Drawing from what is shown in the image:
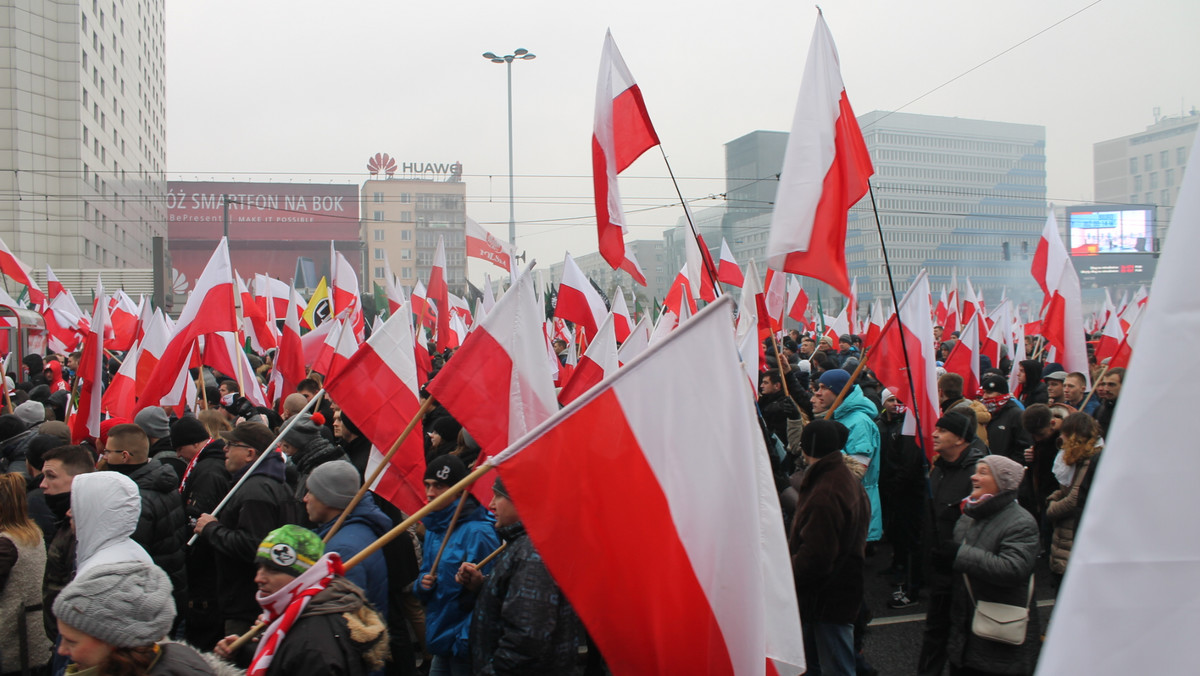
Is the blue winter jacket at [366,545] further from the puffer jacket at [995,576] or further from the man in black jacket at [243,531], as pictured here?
the puffer jacket at [995,576]

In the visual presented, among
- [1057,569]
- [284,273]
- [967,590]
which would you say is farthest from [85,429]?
[284,273]

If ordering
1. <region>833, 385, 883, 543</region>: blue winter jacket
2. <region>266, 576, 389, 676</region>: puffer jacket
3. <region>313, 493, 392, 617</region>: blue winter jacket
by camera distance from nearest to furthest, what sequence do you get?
<region>266, 576, 389, 676</region>: puffer jacket, <region>313, 493, 392, 617</region>: blue winter jacket, <region>833, 385, 883, 543</region>: blue winter jacket

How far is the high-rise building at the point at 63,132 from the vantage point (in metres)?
47.6

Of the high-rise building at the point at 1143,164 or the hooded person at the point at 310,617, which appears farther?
the high-rise building at the point at 1143,164

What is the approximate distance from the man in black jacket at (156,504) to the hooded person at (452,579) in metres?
1.27

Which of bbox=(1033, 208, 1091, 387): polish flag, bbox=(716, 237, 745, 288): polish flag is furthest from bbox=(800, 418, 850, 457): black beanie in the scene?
bbox=(716, 237, 745, 288): polish flag

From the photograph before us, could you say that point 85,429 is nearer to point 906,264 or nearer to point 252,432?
point 252,432

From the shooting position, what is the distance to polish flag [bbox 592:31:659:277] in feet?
18.0

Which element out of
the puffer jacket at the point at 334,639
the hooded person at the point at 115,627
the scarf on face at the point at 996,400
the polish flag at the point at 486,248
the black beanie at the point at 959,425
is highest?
the polish flag at the point at 486,248

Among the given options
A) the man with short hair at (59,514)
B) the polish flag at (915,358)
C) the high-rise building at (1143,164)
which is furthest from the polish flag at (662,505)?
the high-rise building at (1143,164)

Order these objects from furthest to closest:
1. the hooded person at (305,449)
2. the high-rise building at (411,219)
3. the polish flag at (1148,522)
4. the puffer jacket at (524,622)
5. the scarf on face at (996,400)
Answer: the high-rise building at (411,219), the scarf on face at (996,400), the hooded person at (305,449), the puffer jacket at (524,622), the polish flag at (1148,522)

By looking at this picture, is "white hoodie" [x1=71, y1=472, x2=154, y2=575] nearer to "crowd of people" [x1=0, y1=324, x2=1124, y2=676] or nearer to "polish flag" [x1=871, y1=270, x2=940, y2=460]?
"crowd of people" [x1=0, y1=324, x2=1124, y2=676]

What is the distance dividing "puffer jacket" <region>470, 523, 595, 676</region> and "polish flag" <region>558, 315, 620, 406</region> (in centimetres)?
318

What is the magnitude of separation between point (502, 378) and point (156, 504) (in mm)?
1901
